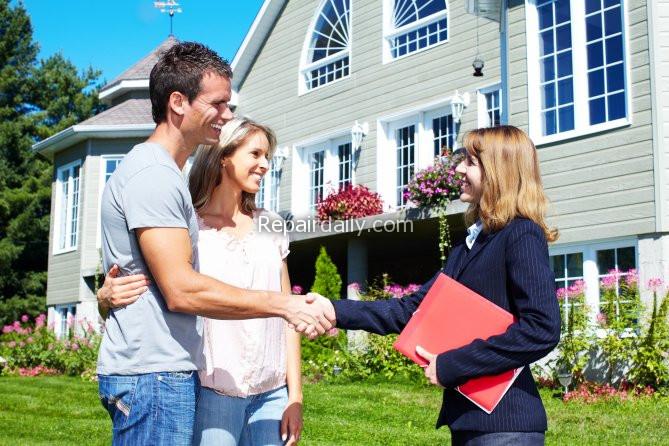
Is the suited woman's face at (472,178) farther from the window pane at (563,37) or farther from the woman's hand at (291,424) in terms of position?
the window pane at (563,37)

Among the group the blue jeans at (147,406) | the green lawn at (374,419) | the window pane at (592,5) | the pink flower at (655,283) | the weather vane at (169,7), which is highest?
the weather vane at (169,7)

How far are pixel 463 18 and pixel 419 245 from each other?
4.18m

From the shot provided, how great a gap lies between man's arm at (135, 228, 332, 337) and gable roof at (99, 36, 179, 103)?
18.0 metres

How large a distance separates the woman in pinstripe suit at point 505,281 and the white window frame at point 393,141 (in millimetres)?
10516

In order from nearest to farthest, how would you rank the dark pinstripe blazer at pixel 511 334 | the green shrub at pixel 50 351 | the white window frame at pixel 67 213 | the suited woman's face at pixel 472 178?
the dark pinstripe blazer at pixel 511 334
the suited woman's face at pixel 472 178
the green shrub at pixel 50 351
the white window frame at pixel 67 213

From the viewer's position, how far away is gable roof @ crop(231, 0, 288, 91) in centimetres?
1700

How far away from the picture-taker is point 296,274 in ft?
62.4

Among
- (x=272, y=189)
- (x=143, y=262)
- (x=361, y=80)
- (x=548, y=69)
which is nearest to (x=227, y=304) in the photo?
(x=143, y=262)

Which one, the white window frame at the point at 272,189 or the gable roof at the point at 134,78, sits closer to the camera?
the white window frame at the point at 272,189

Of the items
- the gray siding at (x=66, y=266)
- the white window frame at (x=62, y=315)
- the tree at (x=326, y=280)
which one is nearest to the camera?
the tree at (x=326, y=280)

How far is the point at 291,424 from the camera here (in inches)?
118

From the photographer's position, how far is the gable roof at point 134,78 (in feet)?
66.5

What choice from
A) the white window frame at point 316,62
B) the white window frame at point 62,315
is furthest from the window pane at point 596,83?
the white window frame at point 62,315

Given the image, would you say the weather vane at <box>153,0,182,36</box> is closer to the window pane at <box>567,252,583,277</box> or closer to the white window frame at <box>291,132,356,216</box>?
the white window frame at <box>291,132,356,216</box>
